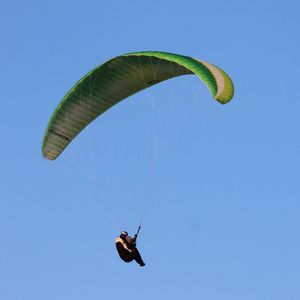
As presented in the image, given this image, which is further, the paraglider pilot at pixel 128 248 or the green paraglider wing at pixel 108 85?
the paraglider pilot at pixel 128 248

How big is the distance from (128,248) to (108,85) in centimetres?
596

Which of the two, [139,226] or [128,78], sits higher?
[128,78]

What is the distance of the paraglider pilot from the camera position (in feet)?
124

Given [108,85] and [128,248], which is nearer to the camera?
[128,248]

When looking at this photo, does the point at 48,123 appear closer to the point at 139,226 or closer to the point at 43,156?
the point at 43,156

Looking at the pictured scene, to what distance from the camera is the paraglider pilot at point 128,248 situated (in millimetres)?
37906

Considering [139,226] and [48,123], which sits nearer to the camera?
[139,226]

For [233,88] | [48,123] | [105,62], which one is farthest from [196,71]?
[48,123]

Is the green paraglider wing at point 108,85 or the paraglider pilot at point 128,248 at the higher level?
the green paraglider wing at point 108,85

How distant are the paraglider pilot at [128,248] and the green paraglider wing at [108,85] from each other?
17.5ft

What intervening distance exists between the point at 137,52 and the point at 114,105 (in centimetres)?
399

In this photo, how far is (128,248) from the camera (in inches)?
1494

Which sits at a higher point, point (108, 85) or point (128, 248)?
point (108, 85)

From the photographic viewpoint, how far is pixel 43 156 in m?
42.7
